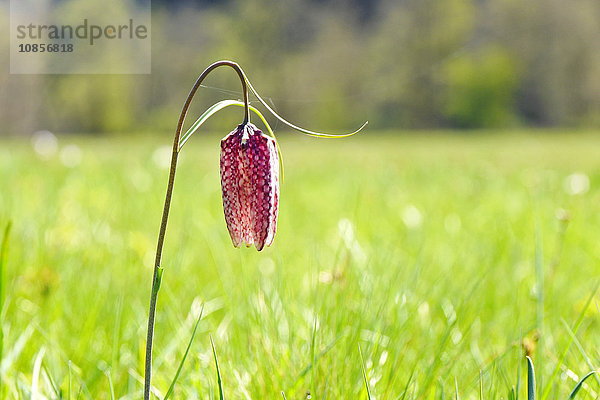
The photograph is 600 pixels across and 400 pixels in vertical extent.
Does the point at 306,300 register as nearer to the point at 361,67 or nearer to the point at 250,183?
the point at 250,183

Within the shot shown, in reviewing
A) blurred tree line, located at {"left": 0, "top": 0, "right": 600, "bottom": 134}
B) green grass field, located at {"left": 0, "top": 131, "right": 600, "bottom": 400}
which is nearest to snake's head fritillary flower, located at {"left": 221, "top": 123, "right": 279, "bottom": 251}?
green grass field, located at {"left": 0, "top": 131, "right": 600, "bottom": 400}

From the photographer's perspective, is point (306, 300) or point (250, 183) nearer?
point (250, 183)

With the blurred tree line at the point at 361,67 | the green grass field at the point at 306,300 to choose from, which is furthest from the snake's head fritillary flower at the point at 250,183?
the blurred tree line at the point at 361,67

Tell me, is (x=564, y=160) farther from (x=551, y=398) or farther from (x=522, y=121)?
(x=522, y=121)

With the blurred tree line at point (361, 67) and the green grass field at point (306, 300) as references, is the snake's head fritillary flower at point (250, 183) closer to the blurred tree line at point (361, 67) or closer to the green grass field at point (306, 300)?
the green grass field at point (306, 300)

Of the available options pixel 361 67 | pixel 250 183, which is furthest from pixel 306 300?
pixel 361 67

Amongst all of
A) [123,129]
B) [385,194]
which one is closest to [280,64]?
[123,129]
